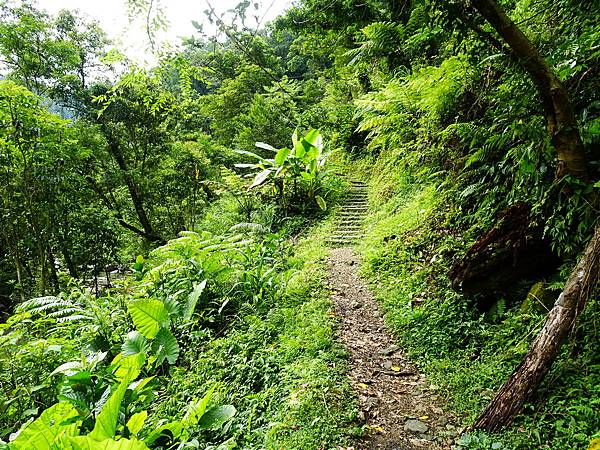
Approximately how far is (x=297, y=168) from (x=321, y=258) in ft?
10.5

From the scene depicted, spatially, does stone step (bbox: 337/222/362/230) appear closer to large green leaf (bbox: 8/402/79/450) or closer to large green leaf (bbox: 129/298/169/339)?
large green leaf (bbox: 129/298/169/339)

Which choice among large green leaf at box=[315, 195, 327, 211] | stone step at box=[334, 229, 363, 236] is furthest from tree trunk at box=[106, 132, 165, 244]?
stone step at box=[334, 229, 363, 236]

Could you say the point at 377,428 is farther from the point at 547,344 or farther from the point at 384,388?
the point at 547,344

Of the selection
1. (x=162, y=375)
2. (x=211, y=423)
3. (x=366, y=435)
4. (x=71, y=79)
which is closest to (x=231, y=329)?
(x=162, y=375)

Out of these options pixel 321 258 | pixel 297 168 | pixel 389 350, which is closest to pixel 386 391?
pixel 389 350

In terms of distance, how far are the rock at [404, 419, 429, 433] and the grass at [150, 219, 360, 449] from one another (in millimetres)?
380

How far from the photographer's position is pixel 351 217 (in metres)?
8.39

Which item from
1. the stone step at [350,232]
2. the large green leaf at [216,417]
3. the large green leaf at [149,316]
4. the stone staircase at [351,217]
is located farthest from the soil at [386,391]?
the stone step at [350,232]

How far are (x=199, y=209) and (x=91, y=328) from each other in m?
7.81

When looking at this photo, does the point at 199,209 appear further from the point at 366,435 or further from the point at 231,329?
the point at 366,435

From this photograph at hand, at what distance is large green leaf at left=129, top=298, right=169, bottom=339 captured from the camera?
3.79 m

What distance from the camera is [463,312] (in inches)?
135

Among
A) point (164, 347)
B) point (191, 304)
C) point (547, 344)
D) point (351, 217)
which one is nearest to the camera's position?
point (547, 344)

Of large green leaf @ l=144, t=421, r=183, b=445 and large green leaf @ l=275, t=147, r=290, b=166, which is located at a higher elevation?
large green leaf @ l=275, t=147, r=290, b=166
